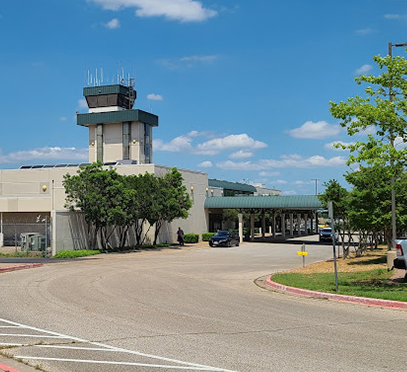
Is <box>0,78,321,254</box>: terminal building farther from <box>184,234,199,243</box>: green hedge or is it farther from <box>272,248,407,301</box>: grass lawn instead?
<box>272,248,407,301</box>: grass lawn

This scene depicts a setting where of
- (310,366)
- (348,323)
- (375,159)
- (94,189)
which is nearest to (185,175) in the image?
(94,189)

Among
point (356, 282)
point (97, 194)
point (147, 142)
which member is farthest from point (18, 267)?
point (147, 142)

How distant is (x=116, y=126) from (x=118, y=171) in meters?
23.6

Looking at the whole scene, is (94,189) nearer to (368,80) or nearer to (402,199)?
(402,199)

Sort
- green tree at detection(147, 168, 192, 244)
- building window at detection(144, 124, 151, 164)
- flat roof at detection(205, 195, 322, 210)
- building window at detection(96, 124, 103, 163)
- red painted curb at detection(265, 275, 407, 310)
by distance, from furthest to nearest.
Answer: building window at detection(96, 124, 103, 163)
building window at detection(144, 124, 151, 164)
flat roof at detection(205, 195, 322, 210)
green tree at detection(147, 168, 192, 244)
red painted curb at detection(265, 275, 407, 310)

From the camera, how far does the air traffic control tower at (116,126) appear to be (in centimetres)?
7144

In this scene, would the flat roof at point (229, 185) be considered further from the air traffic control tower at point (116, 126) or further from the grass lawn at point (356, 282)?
the grass lawn at point (356, 282)

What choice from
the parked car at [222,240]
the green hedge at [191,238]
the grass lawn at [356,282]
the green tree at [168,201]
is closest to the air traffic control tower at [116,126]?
the green hedge at [191,238]

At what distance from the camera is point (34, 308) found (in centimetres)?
1373

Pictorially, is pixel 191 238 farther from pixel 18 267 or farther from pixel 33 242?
pixel 18 267

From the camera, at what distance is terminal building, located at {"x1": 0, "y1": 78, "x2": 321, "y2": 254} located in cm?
3991

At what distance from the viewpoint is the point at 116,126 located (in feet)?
240

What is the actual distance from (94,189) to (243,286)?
20.9 metres

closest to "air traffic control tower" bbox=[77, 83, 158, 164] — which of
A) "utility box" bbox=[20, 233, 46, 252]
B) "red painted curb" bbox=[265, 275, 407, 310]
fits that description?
"utility box" bbox=[20, 233, 46, 252]
